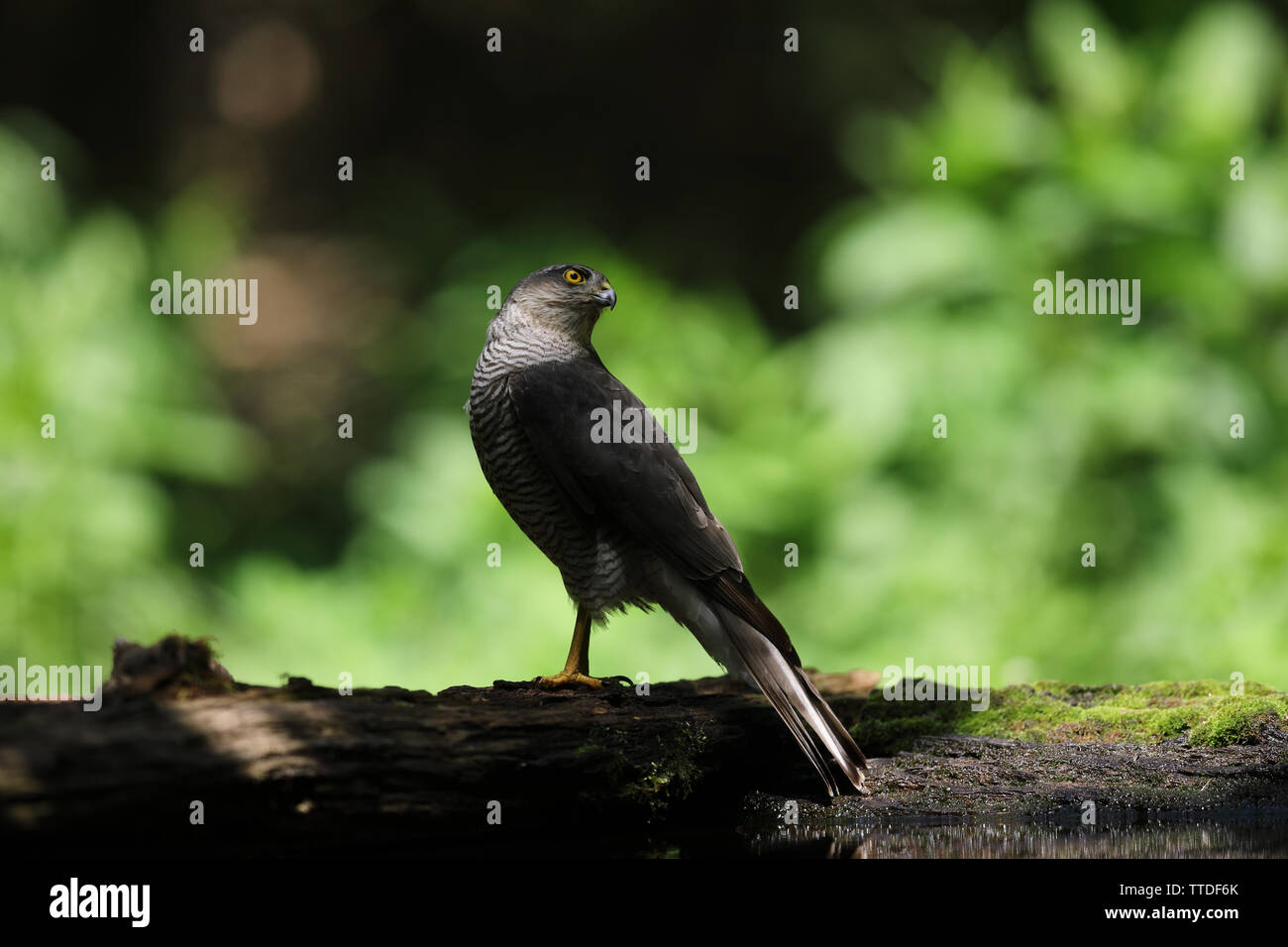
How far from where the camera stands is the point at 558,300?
4.14 metres

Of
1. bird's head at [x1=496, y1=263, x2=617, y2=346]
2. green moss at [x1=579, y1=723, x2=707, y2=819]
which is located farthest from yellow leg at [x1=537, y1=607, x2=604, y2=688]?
bird's head at [x1=496, y1=263, x2=617, y2=346]

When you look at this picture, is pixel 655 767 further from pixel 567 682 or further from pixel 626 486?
pixel 626 486

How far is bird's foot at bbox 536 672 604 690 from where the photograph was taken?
3820 mm

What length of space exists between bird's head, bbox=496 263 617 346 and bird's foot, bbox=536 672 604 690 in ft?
3.73

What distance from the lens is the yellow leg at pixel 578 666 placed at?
12.6 feet

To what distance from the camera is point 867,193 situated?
356 inches

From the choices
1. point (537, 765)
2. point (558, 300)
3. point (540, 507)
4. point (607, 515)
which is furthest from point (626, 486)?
point (537, 765)

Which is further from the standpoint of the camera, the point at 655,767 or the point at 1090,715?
the point at 1090,715

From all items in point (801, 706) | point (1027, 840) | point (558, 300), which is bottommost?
point (1027, 840)

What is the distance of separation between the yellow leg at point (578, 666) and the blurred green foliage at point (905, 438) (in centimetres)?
189

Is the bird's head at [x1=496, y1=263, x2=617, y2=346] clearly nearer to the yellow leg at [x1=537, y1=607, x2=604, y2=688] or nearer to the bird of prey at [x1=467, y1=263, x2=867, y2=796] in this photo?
the bird of prey at [x1=467, y1=263, x2=867, y2=796]

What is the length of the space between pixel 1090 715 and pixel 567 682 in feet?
5.56

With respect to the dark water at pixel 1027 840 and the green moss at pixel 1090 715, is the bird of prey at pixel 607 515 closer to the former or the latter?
the dark water at pixel 1027 840
